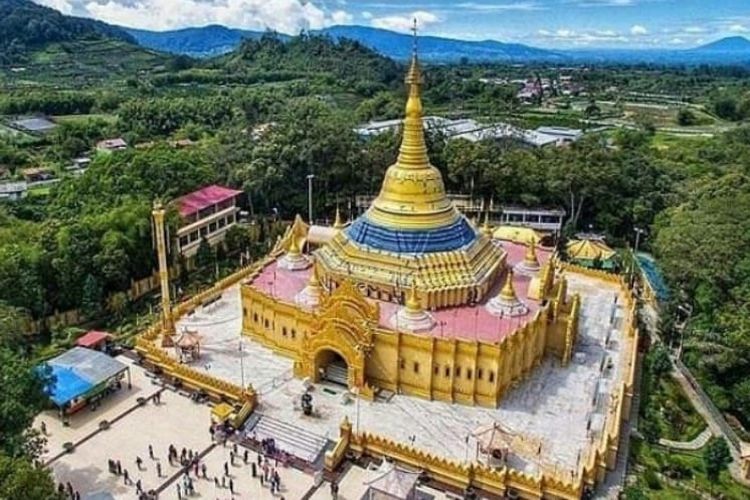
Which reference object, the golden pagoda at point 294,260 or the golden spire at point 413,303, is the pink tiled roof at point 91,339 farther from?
the golden spire at point 413,303

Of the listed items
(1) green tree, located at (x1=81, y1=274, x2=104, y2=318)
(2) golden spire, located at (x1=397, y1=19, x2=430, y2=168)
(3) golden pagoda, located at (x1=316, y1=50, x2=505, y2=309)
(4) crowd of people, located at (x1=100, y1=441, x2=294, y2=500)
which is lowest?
(4) crowd of people, located at (x1=100, y1=441, x2=294, y2=500)

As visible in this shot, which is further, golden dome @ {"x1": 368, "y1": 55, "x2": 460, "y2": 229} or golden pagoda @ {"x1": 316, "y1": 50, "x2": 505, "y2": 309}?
golden dome @ {"x1": 368, "y1": 55, "x2": 460, "y2": 229}

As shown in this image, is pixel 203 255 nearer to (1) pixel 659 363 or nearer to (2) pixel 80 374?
(2) pixel 80 374

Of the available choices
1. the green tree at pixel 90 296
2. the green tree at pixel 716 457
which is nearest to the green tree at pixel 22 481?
the green tree at pixel 90 296

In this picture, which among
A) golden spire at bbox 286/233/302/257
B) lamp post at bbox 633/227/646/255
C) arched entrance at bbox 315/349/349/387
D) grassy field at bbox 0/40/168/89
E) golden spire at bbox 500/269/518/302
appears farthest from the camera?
grassy field at bbox 0/40/168/89

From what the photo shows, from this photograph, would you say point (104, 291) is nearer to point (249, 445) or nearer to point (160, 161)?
point (160, 161)

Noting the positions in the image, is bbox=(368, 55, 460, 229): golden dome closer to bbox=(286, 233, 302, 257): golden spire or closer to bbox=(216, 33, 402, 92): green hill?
bbox=(286, 233, 302, 257): golden spire

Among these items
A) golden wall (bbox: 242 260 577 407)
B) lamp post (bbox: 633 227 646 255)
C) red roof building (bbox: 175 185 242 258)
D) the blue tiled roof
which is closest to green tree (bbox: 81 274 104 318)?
red roof building (bbox: 175 185 242 258)
